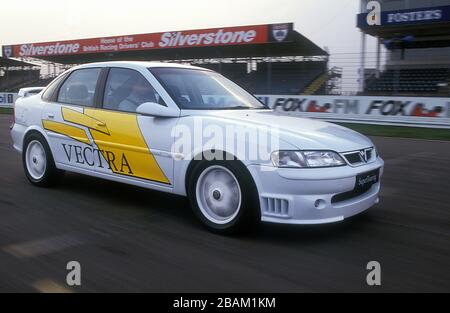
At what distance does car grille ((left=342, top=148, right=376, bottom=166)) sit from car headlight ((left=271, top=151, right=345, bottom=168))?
216 millimetres

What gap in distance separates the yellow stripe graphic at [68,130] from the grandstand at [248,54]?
600 inches

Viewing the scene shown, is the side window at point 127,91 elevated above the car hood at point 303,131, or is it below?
above

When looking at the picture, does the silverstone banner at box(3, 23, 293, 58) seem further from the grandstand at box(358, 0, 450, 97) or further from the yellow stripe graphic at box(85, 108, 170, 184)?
the yellow stripe graphic at box(85, 108, 170, 184)

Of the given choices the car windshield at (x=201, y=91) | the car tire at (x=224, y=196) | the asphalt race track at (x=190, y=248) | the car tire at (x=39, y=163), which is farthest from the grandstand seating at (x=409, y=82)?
the car tire at (x=224, y=196)

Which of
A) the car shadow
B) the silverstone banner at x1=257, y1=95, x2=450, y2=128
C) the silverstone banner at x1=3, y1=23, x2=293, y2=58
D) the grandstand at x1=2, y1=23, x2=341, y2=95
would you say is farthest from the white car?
the silverstone banner at x1=3, y1=23, x2=293, y2=58

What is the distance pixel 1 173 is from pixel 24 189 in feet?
4.47

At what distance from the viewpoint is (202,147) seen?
432 cm

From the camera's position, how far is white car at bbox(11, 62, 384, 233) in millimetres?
3949

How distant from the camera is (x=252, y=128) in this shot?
416cm

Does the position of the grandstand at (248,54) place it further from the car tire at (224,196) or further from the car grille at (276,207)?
the car grille at (276,207)

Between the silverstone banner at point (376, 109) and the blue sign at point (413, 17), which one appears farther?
the blue sign at point (413, 17)

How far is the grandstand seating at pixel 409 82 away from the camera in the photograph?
1865 centimetres

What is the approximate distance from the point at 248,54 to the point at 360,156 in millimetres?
25244
